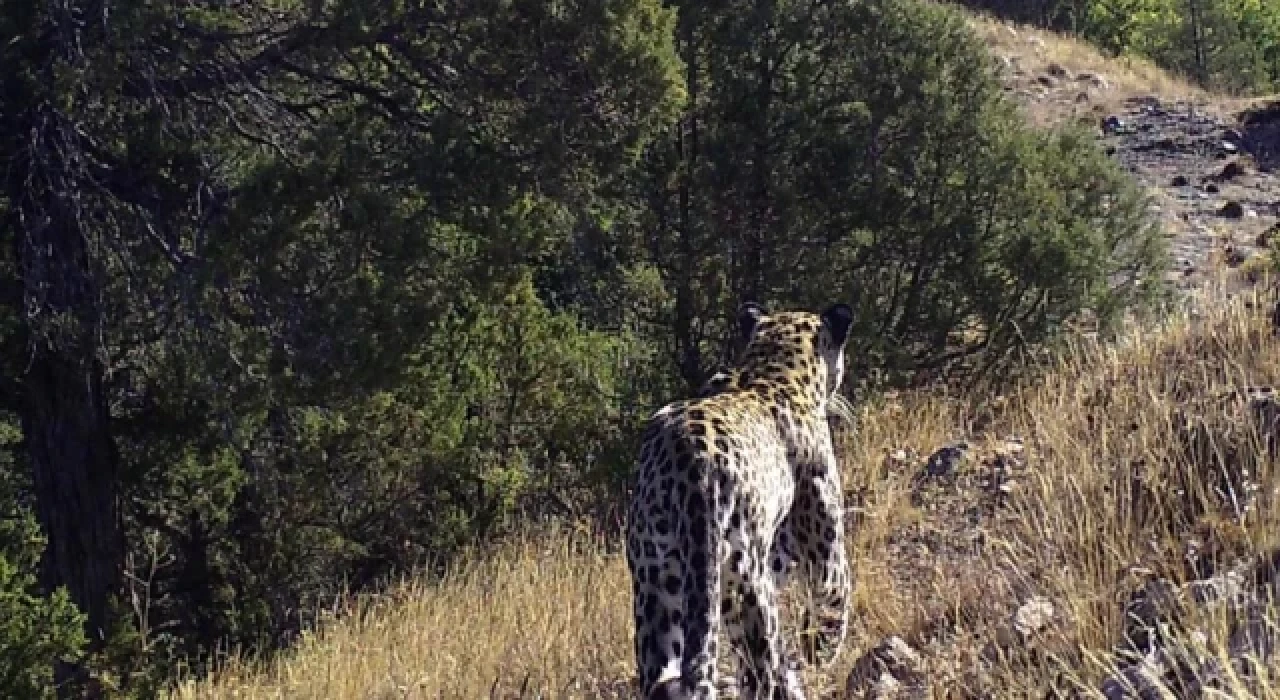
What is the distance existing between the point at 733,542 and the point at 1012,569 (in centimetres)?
103

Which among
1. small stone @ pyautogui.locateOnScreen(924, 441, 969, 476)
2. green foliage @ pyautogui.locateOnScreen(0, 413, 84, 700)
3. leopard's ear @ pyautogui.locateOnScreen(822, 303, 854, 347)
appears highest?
leopard's ear @ pyautogui.locateOnScreen(822, 303, 854, 347)

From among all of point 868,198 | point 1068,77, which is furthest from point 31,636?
point 1068,77

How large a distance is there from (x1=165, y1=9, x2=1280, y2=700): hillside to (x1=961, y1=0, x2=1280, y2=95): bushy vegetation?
121ft

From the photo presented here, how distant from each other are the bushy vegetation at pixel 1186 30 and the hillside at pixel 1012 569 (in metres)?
36.9

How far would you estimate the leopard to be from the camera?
16.1 feet

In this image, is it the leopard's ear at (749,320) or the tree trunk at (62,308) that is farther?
the tree trunk at (62,308)

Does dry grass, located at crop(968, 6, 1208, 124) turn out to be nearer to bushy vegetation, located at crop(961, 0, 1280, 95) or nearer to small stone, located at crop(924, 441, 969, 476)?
bushy vegetation, located at crop(961, 0, 1280, 95)

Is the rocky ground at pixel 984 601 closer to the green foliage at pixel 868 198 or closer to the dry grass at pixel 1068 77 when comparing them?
the green foliage at pixel 868 198

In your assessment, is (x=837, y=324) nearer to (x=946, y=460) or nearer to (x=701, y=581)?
(x=946, y=460)

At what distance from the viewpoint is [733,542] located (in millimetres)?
5082

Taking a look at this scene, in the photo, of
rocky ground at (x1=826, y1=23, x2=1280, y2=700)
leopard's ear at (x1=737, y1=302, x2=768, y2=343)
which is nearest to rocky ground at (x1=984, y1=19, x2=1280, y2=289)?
rocky ground at (x1=826, y1=23, x2=1280, y2=700)

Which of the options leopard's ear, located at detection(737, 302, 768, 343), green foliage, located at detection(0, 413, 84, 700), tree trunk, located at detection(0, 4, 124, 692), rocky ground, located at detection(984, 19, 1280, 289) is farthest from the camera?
rocky ground, located at detection(984, 19, 1280, 289)

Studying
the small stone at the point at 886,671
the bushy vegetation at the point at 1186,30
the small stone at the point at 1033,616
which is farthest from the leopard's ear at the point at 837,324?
the bushy vegetation at the point at 1186,30

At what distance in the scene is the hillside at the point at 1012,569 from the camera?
461 centimetres
